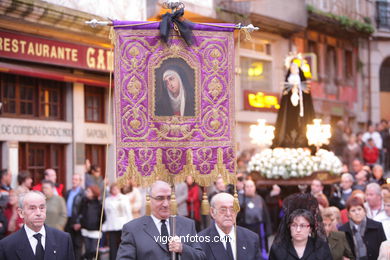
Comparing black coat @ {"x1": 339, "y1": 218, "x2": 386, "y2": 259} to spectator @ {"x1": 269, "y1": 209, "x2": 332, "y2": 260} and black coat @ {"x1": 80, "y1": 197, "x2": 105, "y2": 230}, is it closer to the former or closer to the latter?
spectator @ {"x1": 269, "y1": 209, "x2": 332, "y2": 260}

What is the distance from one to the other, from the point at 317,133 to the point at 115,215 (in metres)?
4.32

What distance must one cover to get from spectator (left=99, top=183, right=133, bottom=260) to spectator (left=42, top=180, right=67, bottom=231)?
1577 mm

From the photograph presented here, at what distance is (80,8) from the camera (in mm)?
21391

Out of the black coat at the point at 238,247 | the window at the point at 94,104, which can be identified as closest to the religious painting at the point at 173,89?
the black coat at the point at 238,247

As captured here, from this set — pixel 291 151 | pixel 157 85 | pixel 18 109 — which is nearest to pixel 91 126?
pixel 18 109

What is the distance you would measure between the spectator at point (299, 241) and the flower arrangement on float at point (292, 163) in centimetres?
782

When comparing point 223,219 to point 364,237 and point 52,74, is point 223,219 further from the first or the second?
point 52,74

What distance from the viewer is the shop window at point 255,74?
101 feet

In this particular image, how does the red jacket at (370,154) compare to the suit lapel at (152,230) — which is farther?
the red jacket at (370,154)

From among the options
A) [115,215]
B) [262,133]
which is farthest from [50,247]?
[262,133]

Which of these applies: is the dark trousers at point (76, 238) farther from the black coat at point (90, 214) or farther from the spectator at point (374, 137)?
the spectator at point (374, 137)

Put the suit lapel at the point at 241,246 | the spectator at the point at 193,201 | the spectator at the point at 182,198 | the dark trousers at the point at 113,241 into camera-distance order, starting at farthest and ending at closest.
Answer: the spectator at the point at 193,201
the spectator at the point at 182,198
the dark trousers at the point at 113,241
the suit lapel at the point at 241,246

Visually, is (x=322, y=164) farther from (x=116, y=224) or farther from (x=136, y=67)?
(x=136, y=67)

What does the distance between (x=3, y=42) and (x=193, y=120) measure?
35.1 ft
